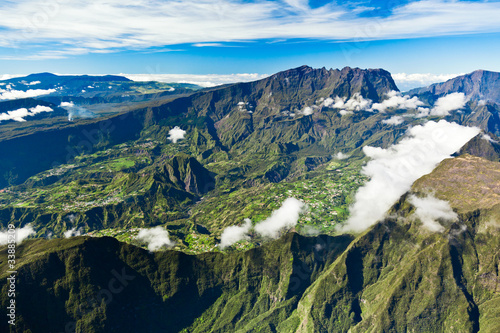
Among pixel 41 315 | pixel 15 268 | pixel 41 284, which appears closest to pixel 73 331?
pixel 41 315

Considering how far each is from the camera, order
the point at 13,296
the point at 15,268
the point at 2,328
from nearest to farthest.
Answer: the point at 2,328 → the point at 13,296 → the point at 15,268

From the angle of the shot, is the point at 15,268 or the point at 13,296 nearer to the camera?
the point at 13,296

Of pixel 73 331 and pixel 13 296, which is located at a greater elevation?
pixel 13 296

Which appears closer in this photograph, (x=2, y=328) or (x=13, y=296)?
(x=2, y=328)

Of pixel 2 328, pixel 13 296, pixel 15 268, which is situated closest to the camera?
pixel 2 328

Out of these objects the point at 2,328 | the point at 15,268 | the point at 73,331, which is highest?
the point at 15,268

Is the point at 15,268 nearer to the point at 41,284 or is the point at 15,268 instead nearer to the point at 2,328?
the point at 41,284

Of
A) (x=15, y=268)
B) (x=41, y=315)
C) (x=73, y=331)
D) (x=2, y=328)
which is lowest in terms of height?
(x=73, y=331)

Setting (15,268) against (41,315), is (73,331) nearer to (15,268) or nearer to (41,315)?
(41,315)
